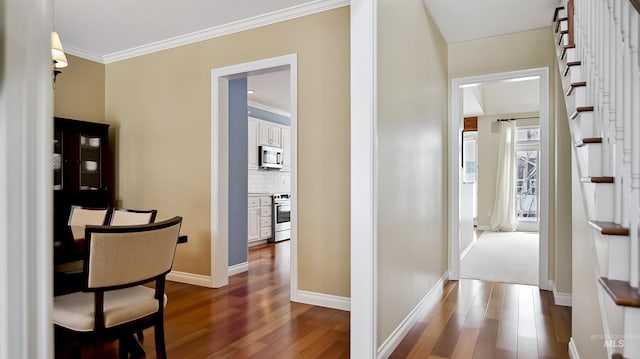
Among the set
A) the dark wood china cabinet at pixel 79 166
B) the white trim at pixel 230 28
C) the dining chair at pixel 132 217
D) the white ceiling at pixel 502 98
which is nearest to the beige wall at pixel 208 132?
the white trim at pixel 230 28

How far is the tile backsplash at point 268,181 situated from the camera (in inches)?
272

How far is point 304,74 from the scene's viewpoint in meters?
3.59

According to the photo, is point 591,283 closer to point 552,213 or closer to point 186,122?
point 552,213

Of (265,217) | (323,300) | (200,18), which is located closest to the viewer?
(323,300)

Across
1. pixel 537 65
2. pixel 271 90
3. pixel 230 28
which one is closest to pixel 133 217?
pixel 230 28

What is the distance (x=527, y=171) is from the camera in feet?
29.5

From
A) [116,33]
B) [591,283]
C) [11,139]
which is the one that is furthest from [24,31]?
[116,33]

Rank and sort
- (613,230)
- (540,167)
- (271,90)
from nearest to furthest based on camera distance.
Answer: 1. (613,230)
2. (540,167)
3. (271,90)

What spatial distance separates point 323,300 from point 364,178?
5.60ft

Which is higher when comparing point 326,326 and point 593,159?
point 593,159

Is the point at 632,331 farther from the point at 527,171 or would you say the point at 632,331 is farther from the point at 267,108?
the point at 527,171

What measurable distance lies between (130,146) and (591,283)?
4698 millimetres

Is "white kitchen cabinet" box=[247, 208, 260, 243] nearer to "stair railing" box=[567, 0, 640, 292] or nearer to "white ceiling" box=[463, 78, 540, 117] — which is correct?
"white ceiling" box=[463, 78, 540, 117]

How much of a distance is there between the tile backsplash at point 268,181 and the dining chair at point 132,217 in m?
3.98
